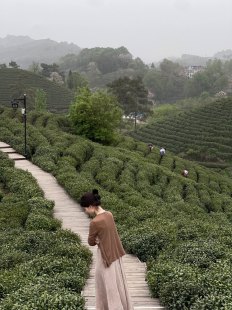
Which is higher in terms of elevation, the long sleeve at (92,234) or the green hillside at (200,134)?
the long sleeve at (92,234)

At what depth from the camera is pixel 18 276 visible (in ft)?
32.1

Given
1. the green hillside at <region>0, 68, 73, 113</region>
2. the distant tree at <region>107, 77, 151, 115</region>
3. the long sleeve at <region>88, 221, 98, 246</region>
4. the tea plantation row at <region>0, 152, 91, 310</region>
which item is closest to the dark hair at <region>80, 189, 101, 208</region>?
the long sleeve at <region>88, 221, 98, 246</region>

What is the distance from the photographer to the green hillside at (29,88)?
109 m

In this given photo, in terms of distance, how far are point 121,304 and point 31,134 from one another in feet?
88.1

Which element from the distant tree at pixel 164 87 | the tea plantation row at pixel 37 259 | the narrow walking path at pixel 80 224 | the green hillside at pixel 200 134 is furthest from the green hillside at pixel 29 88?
the tea plantation row at pixel 37 259

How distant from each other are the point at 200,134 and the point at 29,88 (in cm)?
5584

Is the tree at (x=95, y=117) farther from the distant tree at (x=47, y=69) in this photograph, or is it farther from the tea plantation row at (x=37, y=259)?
the distant tree at (x=47, y=69)

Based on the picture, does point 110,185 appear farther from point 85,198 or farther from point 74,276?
point 85,198

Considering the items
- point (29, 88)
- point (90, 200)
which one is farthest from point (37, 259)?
point (29, 88)

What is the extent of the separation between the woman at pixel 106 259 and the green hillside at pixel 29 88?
319ft

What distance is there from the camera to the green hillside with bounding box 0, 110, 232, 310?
885 cm

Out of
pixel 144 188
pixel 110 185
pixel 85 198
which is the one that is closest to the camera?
pixel 85 198

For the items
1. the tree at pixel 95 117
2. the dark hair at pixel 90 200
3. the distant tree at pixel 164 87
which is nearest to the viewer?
the dark hair at pixel 90 200

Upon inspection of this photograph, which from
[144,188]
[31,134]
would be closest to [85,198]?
[144,188]
